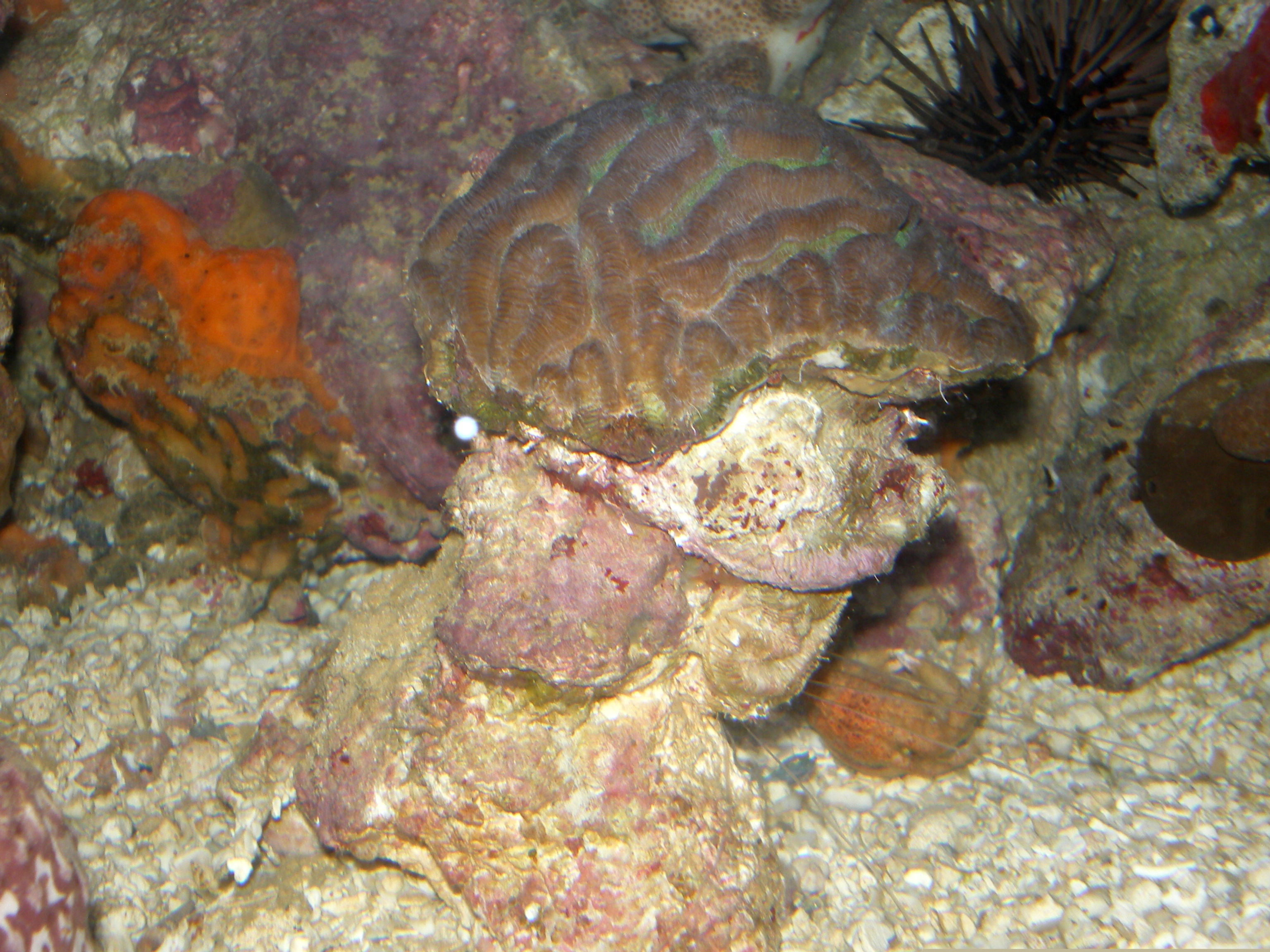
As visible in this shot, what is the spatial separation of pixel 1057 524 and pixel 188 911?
13.5 ft

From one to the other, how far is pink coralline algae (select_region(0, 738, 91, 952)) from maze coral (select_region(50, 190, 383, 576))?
5.79 ft

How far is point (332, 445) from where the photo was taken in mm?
3824

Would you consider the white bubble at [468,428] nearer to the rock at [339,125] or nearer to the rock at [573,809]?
the rock at [573,809]

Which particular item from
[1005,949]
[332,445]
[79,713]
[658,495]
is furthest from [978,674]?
[79,713]

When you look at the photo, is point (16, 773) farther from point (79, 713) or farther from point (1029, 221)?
point (1029, 221)

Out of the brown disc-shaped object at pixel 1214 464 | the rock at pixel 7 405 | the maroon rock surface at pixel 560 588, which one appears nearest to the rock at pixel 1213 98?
the brown disc-shaped object at pixel 1214 464

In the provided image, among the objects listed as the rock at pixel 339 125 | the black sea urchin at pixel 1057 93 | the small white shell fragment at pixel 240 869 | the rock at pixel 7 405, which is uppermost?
the black sea urchin at pixel 1057 93

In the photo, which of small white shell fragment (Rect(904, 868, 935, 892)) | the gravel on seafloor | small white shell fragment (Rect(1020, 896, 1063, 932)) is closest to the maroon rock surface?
the gravel on seafloor

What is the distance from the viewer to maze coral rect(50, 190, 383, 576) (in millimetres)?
3723

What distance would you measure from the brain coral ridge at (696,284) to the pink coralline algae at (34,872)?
5.30 feet

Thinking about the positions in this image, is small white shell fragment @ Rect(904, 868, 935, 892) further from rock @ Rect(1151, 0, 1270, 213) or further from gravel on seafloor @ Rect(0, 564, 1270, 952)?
rock @ Rect(1151, 0, 1270, 213)

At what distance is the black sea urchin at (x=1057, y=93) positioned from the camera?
362 cm

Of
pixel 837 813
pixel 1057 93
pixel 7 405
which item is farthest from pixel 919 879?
pixel 7 405

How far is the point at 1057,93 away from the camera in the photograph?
358 centimetres
